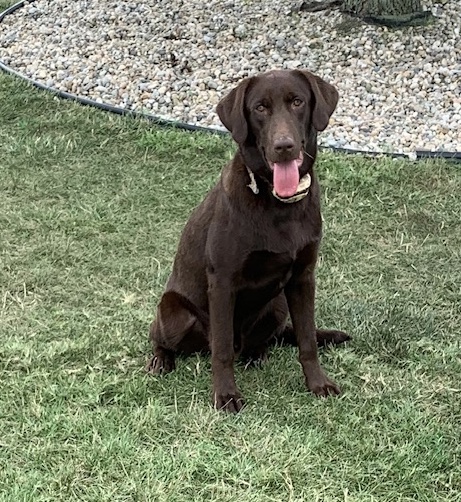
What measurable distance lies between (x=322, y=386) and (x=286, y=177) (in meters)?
0.87

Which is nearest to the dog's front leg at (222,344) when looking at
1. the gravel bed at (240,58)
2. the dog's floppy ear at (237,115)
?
the dog's floppy ear at (237,115)

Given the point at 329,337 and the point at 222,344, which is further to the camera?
the point at 329,337

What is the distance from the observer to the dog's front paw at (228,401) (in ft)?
10.8

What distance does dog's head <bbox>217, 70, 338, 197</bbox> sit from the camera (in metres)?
3.05

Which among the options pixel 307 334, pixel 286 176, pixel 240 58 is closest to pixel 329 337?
pixel 307 334

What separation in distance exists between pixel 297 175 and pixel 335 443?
3.17ft

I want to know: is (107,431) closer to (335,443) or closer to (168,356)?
(168,356)

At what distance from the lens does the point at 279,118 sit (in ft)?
10.0

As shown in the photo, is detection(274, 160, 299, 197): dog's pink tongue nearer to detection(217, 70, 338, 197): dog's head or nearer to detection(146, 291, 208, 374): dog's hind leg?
detection(217, 70, 338, 197): dog's head

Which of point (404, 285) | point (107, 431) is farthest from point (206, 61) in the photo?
point (107, 431)

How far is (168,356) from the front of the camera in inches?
143

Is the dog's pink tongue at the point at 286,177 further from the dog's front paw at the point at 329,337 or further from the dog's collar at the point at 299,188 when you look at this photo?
the dog's front paw at the point at 329,337

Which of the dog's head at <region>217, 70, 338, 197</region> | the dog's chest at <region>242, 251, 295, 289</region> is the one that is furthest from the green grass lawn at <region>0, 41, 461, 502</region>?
the dog's head at <region>217, 70, 338, 197</region>

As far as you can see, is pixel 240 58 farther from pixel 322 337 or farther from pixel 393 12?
pixel 322 337
